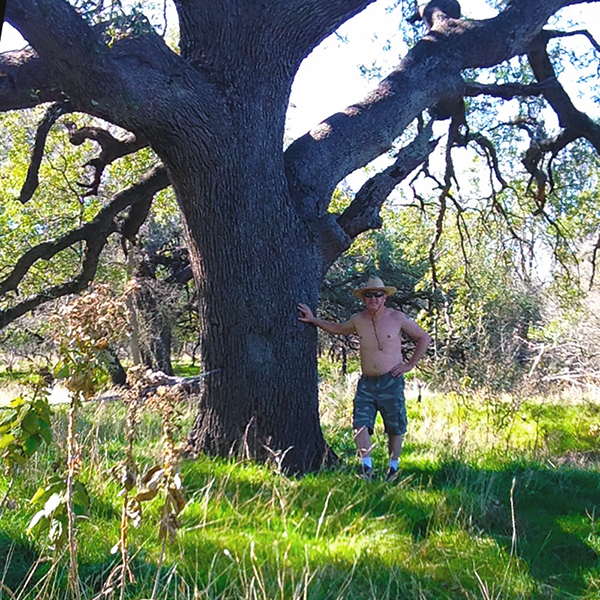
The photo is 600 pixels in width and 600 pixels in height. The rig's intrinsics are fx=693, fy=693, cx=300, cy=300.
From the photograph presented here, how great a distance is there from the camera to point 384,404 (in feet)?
21.5

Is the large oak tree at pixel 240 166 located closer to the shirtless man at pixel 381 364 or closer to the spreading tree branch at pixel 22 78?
the spreading tree branch at pixel 22 78

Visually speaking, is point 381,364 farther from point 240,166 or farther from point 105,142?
point 105,142

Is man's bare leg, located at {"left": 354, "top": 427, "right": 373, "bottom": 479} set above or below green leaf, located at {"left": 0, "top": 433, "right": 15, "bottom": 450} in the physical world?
below

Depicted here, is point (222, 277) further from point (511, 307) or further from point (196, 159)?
point (511, 307)

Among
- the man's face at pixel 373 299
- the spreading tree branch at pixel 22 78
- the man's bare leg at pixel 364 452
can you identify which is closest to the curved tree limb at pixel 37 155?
the spreading tree branch at pixel 22 78

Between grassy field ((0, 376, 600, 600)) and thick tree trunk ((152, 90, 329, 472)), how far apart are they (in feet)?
1.18

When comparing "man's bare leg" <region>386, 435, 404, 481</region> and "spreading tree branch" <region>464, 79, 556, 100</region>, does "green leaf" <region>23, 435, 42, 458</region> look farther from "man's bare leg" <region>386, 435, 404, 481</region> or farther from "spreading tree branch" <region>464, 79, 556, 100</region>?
"spreading tree branch" <region>464, 79, 556, 100</region>

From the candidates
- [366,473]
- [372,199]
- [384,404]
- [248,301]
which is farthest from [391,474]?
[372,199]

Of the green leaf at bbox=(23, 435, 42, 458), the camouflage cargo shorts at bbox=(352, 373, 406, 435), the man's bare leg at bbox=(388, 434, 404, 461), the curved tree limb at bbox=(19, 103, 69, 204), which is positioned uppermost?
the curved tree limb at bbox=(19, 103, 69, 204)

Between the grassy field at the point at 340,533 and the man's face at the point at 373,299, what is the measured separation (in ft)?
4.76

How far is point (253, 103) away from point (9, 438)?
4.18 meters

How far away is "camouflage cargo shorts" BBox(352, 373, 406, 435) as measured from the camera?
21.4ft

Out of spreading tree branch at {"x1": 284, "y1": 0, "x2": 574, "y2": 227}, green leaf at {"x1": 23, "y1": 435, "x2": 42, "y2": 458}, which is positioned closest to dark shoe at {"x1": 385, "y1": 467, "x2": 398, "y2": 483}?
spreading tree branch at {"x1": 284, "y1": 0, "x2": 574, "y2": 227}

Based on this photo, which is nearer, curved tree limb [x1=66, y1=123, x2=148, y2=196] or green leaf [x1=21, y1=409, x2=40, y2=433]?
green leaf [x1=21, y1=409, x2=40, y2=433]
